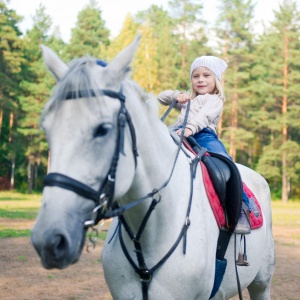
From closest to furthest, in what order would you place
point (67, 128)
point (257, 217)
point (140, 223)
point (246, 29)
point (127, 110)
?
point (67, 128), point (127, 110), point (140, 223), point (257, 217), point (246, 29)

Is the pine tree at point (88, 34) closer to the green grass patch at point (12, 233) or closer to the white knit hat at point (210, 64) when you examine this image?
the green grass patch at point (12, 233)

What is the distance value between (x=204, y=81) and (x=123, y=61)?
1.93 metres

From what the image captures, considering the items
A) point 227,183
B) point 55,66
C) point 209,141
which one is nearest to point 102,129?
point 55,66

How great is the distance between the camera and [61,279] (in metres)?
9.64

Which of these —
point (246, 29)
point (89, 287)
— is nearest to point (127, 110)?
point (89, 287)

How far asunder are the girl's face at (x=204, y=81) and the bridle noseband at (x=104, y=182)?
1806 millimetres

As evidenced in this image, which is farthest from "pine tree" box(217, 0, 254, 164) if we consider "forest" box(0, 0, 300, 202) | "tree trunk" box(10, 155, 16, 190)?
"tree trunk" box(10, 155, 16, 190)

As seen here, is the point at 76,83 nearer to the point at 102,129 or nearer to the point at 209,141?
the point at 102,129

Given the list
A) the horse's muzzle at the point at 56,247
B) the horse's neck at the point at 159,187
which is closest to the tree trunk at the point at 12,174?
the horse's neck at the point at 159,187

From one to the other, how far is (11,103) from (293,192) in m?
31.1

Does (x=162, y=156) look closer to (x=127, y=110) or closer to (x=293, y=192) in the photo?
(x=127, y=110)

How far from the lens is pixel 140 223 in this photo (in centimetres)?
349

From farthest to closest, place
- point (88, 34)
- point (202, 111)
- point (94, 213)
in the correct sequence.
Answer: point (88, 34) < point (202, 111) < point (94, 213)

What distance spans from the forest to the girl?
42252 millimetres
